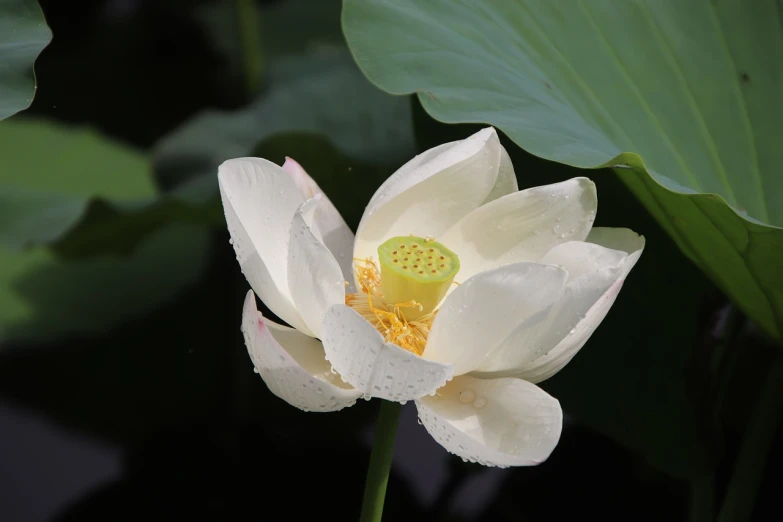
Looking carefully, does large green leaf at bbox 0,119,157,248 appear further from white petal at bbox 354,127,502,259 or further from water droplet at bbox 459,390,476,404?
water droplet at bbox 459,390,476,404

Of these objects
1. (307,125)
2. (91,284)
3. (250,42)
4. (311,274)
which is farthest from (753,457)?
→ (250,42)

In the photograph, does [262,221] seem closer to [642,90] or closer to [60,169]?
[642,90]

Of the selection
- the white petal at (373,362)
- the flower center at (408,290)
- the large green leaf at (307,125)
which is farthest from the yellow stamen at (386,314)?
the large green leaf at (307,125)

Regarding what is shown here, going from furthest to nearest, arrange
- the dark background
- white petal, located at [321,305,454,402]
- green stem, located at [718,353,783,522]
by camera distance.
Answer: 1. the dark background
2. green stem, located at [718,353,783,522]
3. white petal, located at [321,305,454,402]

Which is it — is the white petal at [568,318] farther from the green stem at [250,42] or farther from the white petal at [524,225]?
the green stem at [250,42]

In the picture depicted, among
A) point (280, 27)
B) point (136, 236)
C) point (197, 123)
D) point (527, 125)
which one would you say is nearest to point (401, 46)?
point (527, 125)

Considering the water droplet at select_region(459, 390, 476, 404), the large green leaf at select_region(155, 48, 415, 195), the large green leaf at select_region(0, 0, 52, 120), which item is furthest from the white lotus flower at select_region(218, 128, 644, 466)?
the large green leaf at select_region(155, 48, 415, 195)
